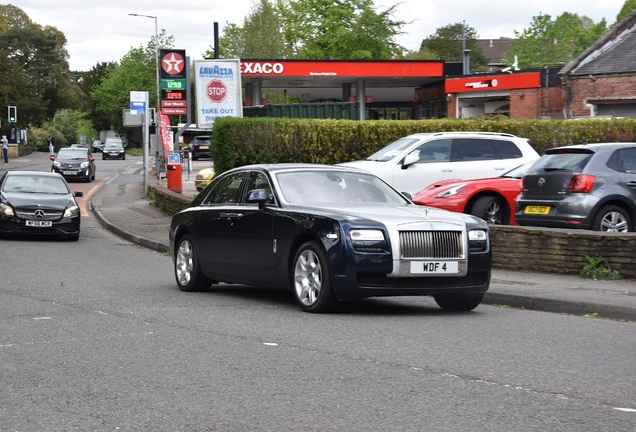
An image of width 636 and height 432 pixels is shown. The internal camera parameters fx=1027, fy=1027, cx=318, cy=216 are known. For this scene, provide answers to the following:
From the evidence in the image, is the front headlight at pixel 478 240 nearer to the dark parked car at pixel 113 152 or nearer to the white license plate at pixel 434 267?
the white license plate at pixel 434 267

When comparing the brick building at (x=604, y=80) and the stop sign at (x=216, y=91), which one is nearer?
the stop sign at (x=216, y=91)

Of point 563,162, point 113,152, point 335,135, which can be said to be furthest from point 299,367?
point 113,152

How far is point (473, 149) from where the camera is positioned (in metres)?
19.9

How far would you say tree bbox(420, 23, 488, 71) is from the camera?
11700 centimetres

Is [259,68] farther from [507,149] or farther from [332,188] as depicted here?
[332,188]

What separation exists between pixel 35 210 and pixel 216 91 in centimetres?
837

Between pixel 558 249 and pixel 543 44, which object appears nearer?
pixel 558 249

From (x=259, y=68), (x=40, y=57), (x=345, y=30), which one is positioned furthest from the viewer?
(x=40, y=57)

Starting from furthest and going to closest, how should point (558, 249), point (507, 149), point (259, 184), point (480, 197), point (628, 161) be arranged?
point (507, 149) → point (480, 197) → point (628, 161) → point (558, 249) → point (259, 184)

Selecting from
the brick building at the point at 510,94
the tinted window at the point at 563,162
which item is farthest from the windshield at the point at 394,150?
the brick building at the point at 510,94

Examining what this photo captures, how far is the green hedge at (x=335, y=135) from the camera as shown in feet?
76.5

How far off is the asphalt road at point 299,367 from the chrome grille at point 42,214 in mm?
10095

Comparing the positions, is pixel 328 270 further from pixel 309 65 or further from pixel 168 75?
pixel 309 65

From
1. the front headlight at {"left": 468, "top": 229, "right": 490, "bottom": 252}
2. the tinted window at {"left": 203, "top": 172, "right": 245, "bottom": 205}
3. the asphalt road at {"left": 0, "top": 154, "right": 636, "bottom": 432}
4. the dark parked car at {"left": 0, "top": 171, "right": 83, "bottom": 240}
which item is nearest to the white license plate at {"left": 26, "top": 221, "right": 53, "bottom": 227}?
the dark parked car at {"left": 0, "top": 171, "right": 83, "bottom": 240}
